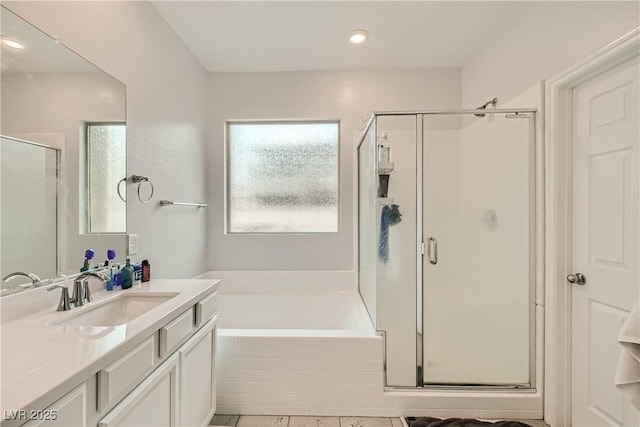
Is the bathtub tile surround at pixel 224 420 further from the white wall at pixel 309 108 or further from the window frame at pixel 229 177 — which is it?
the window frame at pixel 229 177

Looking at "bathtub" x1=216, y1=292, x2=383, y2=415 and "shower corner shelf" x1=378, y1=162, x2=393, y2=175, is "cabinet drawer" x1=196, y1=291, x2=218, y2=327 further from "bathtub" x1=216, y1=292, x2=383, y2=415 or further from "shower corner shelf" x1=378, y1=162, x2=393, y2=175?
"shower corner shelf" x1=378, y1=162, x2=393, y2=175

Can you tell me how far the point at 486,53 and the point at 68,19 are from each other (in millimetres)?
2811

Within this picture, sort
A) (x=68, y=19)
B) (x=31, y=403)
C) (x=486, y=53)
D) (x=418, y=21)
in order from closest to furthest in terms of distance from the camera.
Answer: (x=31, y=403), (x=68, y=19), (x=418, y=21), (x=486, y=53)

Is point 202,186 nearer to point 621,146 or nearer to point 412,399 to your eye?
point 412,399

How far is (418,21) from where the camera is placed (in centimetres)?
216

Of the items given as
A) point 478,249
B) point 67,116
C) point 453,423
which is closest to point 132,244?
point 67,116

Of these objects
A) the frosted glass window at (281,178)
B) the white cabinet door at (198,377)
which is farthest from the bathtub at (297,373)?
the frosted glass window at (281,178)

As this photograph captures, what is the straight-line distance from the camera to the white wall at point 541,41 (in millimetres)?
1384

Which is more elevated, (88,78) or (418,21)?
(418,21)

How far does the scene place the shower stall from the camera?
6.38ft

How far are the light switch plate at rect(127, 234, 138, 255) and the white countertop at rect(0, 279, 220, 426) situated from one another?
481 millimetres

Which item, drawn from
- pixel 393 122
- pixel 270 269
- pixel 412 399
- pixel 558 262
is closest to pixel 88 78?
pixel 393 122

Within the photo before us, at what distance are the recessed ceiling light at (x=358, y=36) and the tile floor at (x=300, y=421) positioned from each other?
274 centimetres

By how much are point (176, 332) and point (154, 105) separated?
154cm
